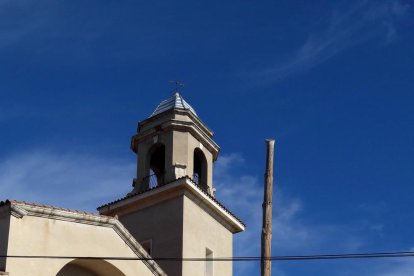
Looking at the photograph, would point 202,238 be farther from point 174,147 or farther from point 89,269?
point 89,269

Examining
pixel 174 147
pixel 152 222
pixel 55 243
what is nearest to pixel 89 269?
pixel 55 243

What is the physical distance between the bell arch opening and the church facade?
0.09ft

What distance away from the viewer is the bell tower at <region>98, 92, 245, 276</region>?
102 feet

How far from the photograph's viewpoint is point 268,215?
20562 millimetres

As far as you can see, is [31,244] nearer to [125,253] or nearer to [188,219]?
[125,253]

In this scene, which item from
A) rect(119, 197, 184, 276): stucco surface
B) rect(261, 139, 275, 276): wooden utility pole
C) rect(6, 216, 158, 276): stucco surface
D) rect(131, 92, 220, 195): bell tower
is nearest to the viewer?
rect(261, 139, 275, 276): wooden utility pole

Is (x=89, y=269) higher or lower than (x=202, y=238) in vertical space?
lower

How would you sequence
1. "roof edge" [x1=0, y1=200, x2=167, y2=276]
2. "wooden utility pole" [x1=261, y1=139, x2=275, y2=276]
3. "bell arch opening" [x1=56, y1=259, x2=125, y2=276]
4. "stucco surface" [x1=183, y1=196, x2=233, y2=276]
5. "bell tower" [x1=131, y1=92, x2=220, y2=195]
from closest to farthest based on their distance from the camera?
"wooden utility pole" [x1=261, y1=139, x2=275, y2=276] < "roof edge" [x1=0, y1=200, x2=167, y2=276] < "bell arch opening" [x1=56, y1=259, x2=125, y2=276] < "stucco surface" [x1=183, y1=196, x2=233, y2=276] < "bell tower" [x1=131, y1=92, x2=220, y2=195]

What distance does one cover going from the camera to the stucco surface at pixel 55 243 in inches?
854

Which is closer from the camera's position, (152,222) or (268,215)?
(268,215)

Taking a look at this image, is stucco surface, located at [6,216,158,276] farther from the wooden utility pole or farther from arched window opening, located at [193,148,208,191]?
arched window opening, located at [193,148,208,191]

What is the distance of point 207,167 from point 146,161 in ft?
7.92

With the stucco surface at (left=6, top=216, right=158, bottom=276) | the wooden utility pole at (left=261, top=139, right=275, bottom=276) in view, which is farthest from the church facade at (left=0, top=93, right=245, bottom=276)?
the wooden utility pole at (left=261, top=139, right=275, bottom=276)

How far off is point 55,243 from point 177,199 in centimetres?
933
